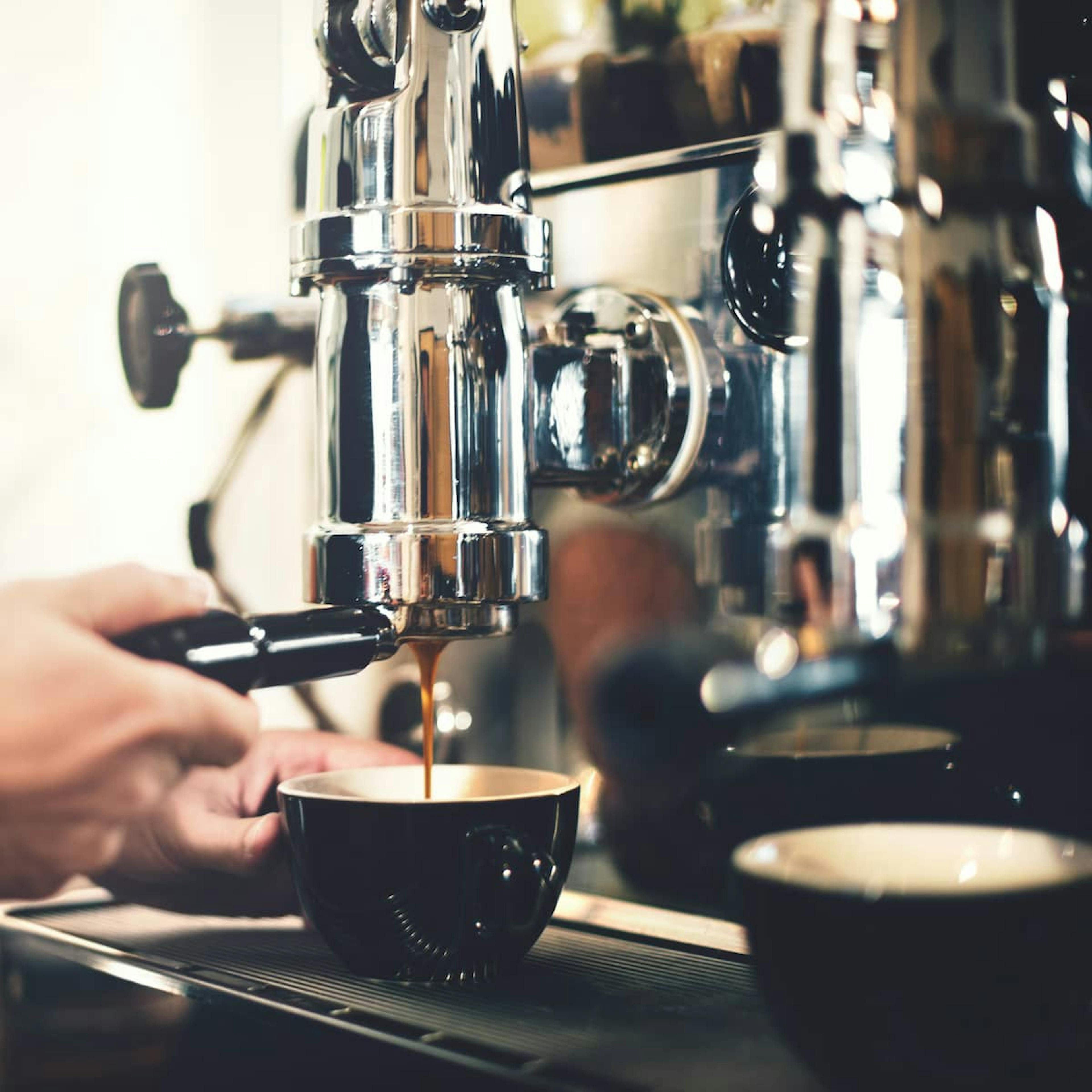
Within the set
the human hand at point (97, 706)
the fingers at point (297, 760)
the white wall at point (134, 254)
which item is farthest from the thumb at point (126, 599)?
the white wall at point (134, 254)

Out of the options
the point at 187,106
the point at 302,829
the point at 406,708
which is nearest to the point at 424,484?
the point at 302,829

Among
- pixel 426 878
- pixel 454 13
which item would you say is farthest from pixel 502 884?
pixel 454 13

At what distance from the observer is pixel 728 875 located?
1.50ft

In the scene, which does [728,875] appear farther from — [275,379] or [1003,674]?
[275,379]

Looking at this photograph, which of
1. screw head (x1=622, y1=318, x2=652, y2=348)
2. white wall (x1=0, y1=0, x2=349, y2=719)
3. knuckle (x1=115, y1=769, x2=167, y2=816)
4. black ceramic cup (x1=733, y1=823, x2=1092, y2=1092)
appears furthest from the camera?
white wall (x1=0, y1=0, x2=349, y2=719)

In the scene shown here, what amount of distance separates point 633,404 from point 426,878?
7.1 inches

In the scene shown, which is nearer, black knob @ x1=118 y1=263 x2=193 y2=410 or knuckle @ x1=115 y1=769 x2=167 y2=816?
knuckle @ x1=115 y1=769 x2=167 y2=816

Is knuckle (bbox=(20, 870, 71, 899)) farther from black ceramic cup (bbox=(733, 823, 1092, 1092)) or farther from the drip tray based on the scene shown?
black ceramic cup (bbox=(733, 823, 1092, 1092))

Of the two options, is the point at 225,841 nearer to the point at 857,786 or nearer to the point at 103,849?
the point at 103,849

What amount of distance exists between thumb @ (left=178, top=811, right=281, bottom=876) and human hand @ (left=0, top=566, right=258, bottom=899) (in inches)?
1.1

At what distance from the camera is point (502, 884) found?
0.36 meters

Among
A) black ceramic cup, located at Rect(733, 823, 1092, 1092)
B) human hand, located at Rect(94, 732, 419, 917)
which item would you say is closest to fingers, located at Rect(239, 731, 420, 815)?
human hand, located at Rect(94, 732, 419, 917)

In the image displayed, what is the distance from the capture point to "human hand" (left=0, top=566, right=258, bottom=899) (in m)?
0.34

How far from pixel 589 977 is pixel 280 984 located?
8cm
